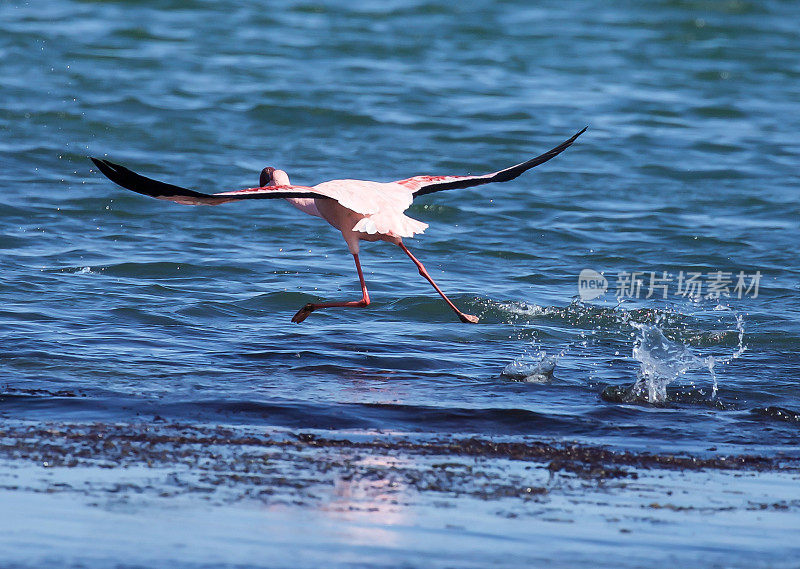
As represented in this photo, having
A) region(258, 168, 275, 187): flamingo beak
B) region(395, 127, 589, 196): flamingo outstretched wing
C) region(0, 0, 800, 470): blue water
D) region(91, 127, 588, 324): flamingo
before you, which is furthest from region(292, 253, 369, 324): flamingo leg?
region(258, 168, 275, 187): flamingo beak

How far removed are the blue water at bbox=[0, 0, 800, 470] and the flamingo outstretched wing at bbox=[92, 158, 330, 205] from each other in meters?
1.26

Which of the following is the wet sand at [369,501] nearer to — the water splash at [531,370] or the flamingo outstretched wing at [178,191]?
the flamingo outstretched wing at [178,191]

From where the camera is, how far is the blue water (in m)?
8.75

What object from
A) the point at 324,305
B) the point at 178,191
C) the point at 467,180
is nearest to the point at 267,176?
the point at 324,305

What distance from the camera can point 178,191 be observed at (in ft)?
28.0

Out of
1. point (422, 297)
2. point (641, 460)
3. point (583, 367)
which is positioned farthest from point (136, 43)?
point (641, 460)

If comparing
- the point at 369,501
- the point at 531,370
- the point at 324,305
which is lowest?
the point at 369,501

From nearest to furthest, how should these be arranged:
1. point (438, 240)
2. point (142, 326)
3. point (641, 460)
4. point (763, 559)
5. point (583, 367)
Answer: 1. point (763, 559)
2. point (641, 460)
3. point (583, 367)
4. point (142, 326)
5. point (438, 240)

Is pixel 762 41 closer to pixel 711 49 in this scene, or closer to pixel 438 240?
pixel 711 49

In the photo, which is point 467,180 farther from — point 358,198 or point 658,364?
point 658,364

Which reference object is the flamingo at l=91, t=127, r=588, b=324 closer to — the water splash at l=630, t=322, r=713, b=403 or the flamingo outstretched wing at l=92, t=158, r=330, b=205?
the flamingo outstretched wing at l=92, t=158, r=330, b=205

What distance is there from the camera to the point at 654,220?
16.9 metres

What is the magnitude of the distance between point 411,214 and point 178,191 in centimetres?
880

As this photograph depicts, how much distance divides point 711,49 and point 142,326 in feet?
69.2
